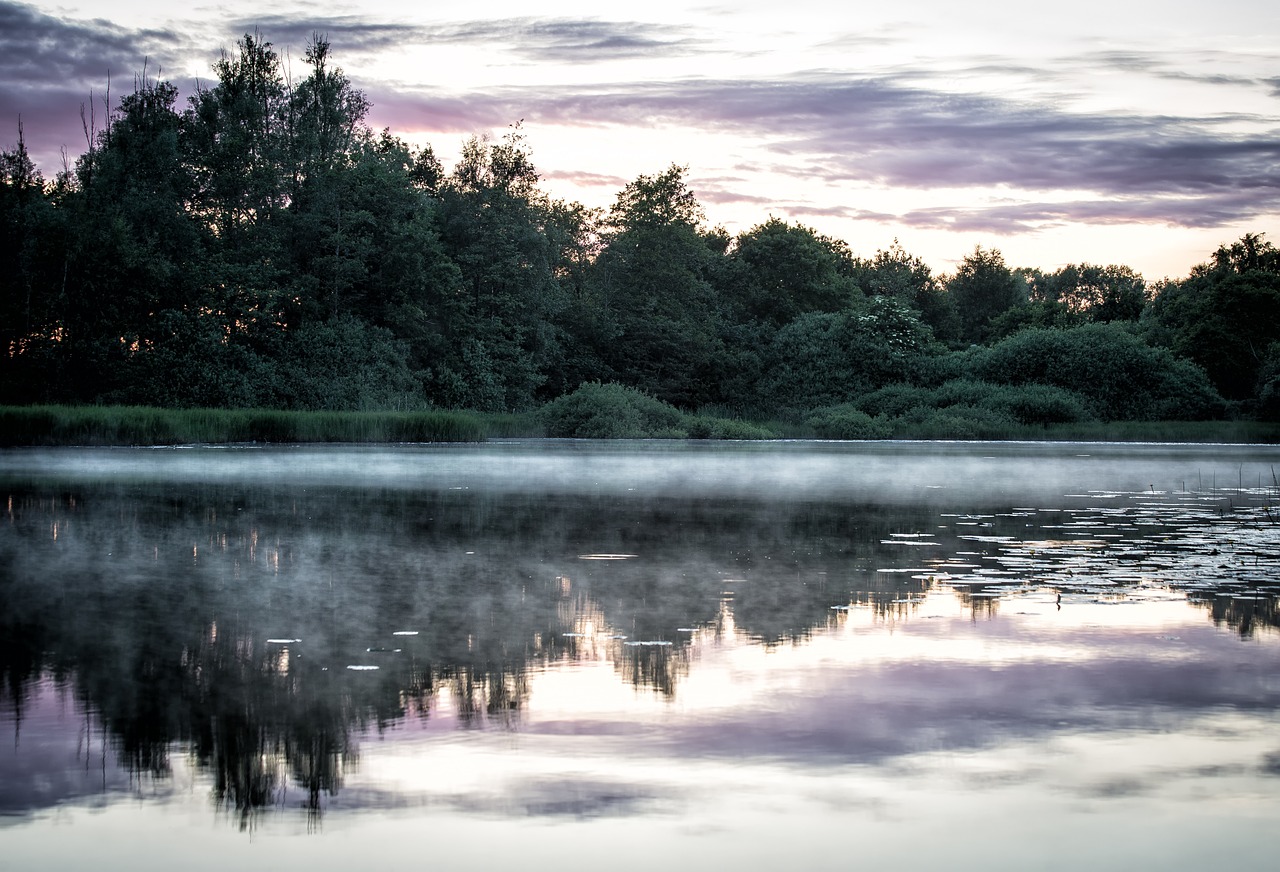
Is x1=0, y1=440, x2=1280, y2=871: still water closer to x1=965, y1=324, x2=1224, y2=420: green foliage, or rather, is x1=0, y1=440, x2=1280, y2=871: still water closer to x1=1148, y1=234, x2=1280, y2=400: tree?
x1=965, y1=324, x2=1224, y2=420: green foliage

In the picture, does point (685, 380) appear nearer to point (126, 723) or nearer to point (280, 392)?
point (280, 392)

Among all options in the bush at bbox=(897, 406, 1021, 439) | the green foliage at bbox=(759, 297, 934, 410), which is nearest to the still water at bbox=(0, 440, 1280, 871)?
the bush at bbox=(897, 406, 1021, 439)

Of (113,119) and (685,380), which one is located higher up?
(113,119)

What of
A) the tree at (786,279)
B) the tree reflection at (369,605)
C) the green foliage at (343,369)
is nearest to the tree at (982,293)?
the tree at (786,279)

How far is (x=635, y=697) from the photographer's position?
5508 mm

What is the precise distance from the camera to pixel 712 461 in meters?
30.9

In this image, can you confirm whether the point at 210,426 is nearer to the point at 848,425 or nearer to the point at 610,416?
the point at 610,416

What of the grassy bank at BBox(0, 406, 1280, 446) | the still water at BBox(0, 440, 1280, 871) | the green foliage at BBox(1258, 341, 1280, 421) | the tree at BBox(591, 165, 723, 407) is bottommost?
the still water at BBox(0, 440, 1280, 871)

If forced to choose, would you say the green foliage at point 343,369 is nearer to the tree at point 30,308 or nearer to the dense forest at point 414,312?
the dense forest at point 414,312

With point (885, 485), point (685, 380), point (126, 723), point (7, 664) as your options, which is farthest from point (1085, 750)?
point (685, 380)

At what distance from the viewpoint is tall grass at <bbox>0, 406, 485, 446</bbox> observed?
34.9 metres

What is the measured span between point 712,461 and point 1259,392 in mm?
29917

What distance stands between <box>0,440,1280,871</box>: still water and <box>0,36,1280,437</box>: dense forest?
39.8 metres

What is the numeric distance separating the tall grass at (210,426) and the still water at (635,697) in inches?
933
